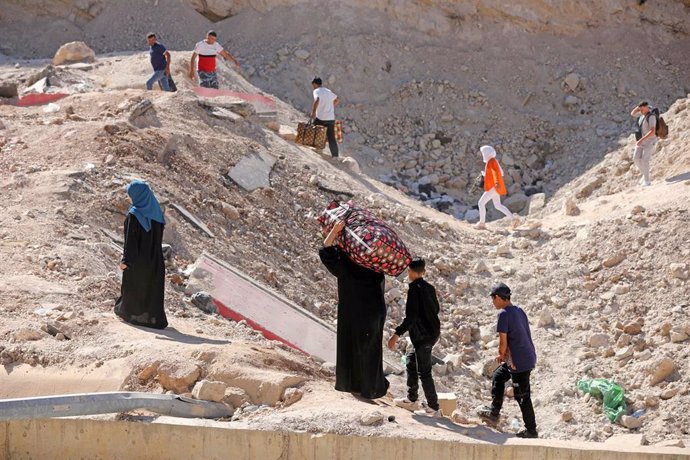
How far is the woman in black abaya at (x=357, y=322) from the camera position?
7438 millimetres

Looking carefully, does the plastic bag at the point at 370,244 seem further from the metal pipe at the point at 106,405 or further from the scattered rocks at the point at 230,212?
the scattered rocks at the point at 230,212

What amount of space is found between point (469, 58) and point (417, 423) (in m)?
13.8

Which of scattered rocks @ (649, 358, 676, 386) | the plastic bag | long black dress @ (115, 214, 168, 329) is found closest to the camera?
the plastic bag

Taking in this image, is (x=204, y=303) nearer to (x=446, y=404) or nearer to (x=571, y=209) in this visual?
(x=446, y=404)

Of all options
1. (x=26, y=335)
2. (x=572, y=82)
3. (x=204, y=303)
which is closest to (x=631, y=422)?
(x=204, y=303)

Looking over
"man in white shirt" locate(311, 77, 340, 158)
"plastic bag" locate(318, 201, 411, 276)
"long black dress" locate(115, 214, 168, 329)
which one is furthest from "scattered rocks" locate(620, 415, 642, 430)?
"man in white shirt" locate(311, 77, 340, 158)

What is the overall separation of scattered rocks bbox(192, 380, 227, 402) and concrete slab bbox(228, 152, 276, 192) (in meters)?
5.64

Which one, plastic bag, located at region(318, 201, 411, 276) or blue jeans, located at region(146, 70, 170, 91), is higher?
blue jeans, located at region(146, 70, 170, 91)

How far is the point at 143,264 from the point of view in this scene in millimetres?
8547

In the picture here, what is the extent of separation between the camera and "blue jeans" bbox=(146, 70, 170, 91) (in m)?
15.2

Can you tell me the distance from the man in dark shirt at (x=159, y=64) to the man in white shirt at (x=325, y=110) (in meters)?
1.96

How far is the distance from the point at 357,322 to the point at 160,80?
28.5ft

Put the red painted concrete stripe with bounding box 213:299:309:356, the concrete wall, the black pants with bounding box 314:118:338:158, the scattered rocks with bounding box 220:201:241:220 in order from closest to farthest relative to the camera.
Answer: the concrete wall, the red painted concrete stripe with bounding box 213:299:309:356, the scattered rocks with bounding box 220:201:241:220, the black pants with bounding box 314:118:338:158

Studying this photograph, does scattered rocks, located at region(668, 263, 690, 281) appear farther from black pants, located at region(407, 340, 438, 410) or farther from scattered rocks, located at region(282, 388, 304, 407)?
scattered rocks, located at region(282, 388, 304, 407)
